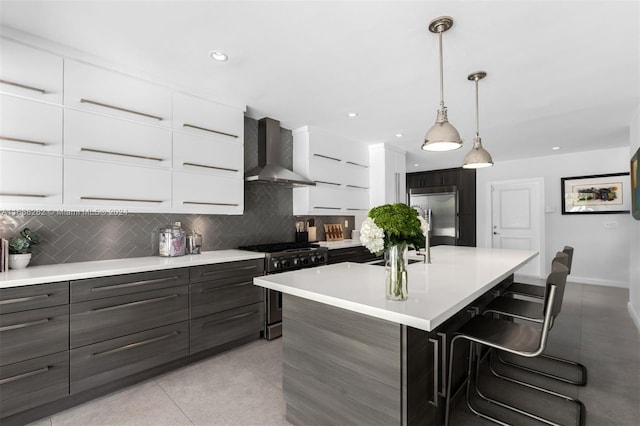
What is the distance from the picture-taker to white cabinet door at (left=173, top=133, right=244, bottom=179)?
275 cm

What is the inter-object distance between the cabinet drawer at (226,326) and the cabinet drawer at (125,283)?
1.35 ft

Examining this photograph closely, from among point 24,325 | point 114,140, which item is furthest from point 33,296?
point 114,140

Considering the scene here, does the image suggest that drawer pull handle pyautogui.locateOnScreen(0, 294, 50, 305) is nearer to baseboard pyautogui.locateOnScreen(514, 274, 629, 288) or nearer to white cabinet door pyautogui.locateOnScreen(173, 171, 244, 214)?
white cabinet door pyautogui.locateOnScreen(173, 171, 244, 214)

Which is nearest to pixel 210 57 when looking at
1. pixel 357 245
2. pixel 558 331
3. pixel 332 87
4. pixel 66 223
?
pixel 332 87

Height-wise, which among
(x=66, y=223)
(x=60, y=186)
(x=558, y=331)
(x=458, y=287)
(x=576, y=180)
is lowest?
(x=558, y=331)

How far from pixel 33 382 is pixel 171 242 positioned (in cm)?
127

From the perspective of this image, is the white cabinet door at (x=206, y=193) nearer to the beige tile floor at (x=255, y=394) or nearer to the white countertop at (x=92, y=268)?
the white countertop at (x=92, y=268)

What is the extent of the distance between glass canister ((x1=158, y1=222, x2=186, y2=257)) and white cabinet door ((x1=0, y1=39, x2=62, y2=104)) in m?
1.25

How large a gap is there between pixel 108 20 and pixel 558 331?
4611 millimetres

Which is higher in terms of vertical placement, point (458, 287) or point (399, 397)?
point (458, 287)

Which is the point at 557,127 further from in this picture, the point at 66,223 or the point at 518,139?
the point at 66,223

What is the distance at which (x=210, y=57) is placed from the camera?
2230 mm

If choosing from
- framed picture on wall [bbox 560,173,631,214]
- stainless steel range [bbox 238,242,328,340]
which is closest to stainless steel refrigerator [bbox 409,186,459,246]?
framed picture on wall [bbox 560,173,631,214]

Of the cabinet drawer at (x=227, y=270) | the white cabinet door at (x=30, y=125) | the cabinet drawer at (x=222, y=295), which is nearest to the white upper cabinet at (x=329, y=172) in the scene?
the cabinet drawer at (x=227, y=270)
